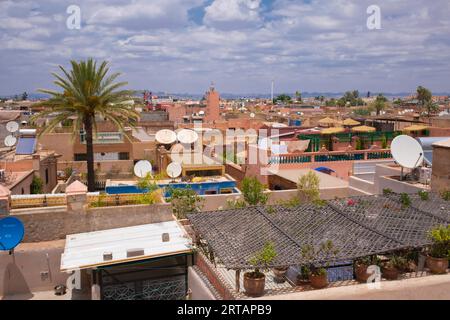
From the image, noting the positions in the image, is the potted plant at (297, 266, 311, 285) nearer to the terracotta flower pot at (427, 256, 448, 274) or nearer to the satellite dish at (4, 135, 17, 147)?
the terracotta flower pot at (427, 256, 448, 274)

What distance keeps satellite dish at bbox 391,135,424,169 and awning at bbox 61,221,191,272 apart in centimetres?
943

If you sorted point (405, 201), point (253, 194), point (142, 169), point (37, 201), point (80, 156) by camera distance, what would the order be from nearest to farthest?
point (405, 201) < point (37, 201) < point (253, 194) < point (142, 169) < point (80, 156)

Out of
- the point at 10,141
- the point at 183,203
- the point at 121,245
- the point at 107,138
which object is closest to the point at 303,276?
the point at 121,245

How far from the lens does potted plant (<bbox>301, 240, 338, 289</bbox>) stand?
32.3 feet

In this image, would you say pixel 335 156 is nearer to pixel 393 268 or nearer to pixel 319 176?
pixel 319 176

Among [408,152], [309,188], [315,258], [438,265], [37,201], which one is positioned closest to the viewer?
[315,258]

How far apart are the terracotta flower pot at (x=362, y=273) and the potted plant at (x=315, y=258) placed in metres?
0.77

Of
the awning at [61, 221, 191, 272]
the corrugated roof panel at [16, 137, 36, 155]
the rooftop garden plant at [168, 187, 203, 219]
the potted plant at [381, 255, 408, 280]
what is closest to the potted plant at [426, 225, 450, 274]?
the potted plant at [381, 255, 408, 280]

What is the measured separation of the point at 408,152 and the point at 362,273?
29.5ft

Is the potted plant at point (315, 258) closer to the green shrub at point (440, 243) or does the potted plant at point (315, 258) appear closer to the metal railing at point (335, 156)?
the green shrub at point (440, 243)

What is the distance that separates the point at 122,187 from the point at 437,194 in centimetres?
1507

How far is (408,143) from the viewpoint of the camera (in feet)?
58.1

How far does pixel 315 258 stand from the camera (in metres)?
9.77

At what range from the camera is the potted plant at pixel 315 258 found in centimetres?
984
